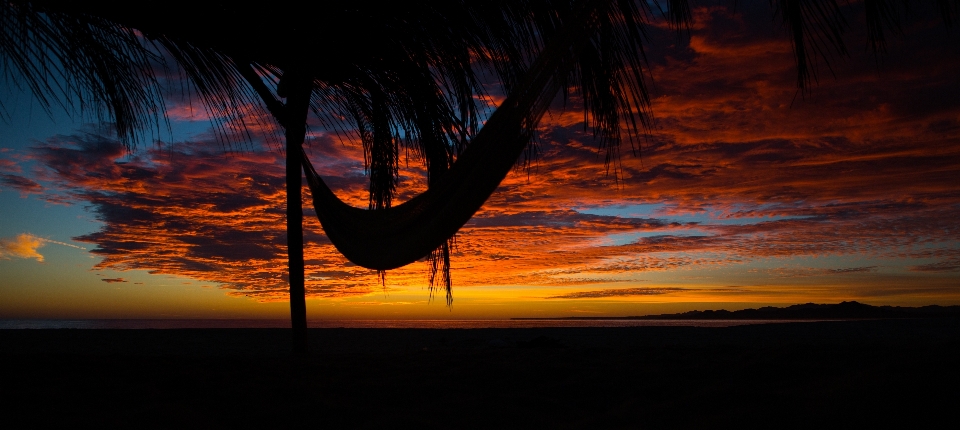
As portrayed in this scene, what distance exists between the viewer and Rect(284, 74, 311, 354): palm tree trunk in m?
2.87

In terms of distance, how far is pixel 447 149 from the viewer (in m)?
3.14

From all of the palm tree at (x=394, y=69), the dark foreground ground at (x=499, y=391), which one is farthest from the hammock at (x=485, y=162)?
the dark foreground ground at (x=499, y=391)

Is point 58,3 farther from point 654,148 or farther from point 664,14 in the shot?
point 654,148

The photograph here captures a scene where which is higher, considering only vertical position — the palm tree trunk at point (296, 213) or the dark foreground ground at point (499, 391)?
the palm tree trunk at point (296, 213)

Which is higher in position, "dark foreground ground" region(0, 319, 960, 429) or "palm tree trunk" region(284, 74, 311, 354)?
"palm tree trunk" region(284, 74, 311, 354)

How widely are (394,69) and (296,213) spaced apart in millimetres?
957

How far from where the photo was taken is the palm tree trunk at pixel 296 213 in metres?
2.87

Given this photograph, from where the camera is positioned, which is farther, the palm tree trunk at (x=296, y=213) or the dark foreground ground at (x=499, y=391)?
the palm tree trunk at (x=296, y=213)

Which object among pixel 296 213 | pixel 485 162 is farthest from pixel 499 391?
pixel 296 213

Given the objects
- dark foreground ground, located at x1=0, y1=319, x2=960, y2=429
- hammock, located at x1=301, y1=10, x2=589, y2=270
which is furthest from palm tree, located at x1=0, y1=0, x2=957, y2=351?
dark foreground ground, located at x1=0, y1=319, x2=960, y2=429

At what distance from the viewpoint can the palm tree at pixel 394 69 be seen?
1465 mm

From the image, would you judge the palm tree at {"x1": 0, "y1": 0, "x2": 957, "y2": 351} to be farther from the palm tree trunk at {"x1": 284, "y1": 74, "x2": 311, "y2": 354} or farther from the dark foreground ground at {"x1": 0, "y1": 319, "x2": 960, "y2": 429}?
the dark foreground ground at {"x1": 0, "y1": 319, "x2": 960, "y2": 429}

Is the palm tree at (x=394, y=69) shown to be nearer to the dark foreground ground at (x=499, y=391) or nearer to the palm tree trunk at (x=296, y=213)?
the palm tree trunk at (x=296, y=213)

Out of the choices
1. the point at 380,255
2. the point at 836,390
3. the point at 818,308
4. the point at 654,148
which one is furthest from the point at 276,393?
the point at 818,308
